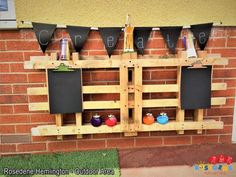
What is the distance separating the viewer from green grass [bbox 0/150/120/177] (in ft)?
5.83

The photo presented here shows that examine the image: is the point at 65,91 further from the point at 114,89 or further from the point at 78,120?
the point at 114,89

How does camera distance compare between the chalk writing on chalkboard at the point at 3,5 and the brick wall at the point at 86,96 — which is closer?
the chalk writing on chalkboard at the point at 3,5

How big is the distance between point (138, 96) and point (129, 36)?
450mm

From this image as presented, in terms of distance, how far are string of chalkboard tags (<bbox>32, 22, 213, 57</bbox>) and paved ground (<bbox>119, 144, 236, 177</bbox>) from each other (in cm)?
84

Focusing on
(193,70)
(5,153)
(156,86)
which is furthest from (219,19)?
(5,153)

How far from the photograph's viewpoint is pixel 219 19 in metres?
1.76

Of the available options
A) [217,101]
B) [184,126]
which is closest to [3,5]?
[184,126]

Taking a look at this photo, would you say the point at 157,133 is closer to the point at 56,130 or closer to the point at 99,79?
the point at 99,79

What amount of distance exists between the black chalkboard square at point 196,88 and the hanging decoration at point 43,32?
1.03 meters

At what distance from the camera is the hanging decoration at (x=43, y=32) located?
1.66 meters

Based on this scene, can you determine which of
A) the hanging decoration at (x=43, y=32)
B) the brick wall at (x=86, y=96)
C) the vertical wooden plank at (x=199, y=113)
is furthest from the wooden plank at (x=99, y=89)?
the vertical wooden plank at (x=199, y=113)

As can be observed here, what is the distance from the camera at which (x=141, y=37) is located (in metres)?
1.75

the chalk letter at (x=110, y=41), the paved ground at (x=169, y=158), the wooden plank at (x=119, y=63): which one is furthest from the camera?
the paved ground at (x=169, y=158)

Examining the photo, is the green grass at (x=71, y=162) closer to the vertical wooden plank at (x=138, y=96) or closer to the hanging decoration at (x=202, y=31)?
the vertical wooden plank at (x=138, y=96)
